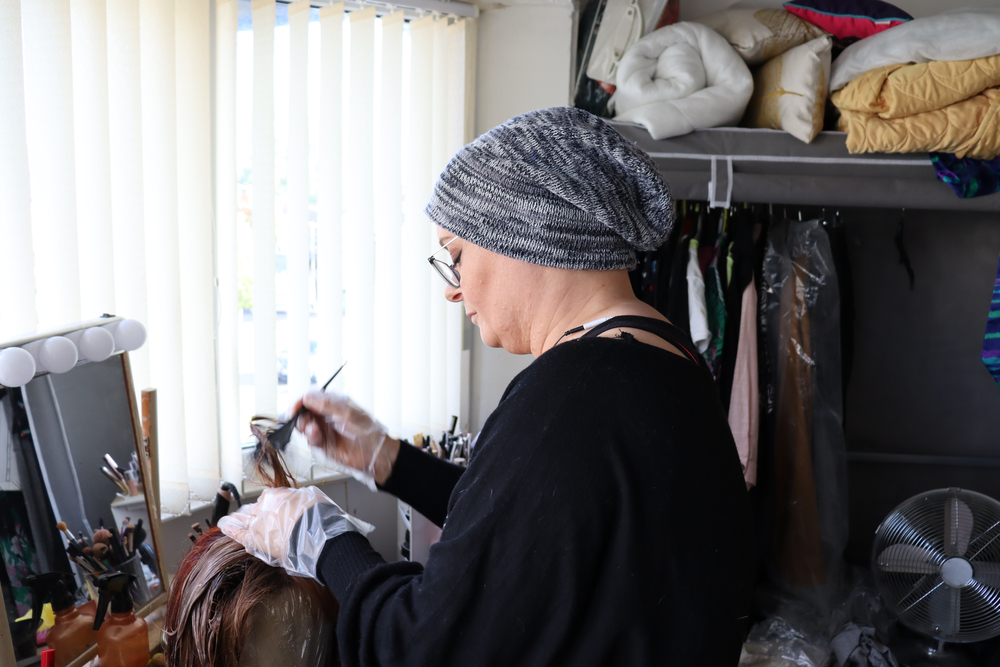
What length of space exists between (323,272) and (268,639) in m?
1.22

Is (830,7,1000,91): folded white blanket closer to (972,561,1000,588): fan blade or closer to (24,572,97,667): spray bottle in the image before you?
(972,561,1000,588): fan blade

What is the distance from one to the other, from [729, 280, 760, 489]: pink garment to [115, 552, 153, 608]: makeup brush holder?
5.10ft

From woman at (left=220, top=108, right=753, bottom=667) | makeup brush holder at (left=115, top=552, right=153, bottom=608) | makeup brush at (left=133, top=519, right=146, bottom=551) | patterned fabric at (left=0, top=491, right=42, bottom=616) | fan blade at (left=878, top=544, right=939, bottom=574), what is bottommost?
fan blade at (left=878, top=544, right=939, bottom=574)

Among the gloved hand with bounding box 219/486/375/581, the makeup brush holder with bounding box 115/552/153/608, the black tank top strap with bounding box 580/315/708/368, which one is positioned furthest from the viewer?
the makeup brush holder with bounding box 115/552/153/608

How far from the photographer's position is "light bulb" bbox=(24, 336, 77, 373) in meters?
1.00

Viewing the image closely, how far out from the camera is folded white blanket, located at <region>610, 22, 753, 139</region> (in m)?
1.87

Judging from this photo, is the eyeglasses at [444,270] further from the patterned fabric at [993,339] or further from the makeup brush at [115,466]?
the patterned fabric at [993,339]

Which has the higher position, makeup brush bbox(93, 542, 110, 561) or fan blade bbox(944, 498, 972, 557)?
makeup brush bbox(93, 542, 110, 561)

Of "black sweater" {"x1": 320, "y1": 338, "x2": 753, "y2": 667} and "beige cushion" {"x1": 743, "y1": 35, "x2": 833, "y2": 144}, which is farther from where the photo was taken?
"beige cushion" {"x1": 743, "y1": 35, "x2": 833, "y2": 144}

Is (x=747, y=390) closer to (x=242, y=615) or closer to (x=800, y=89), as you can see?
(x=800, y=89)

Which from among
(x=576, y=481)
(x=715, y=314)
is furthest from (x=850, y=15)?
(x=576, y=481)

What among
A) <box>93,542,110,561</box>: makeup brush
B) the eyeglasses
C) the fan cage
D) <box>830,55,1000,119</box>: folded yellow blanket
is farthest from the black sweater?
<box>830,55,1000,119</box>: folded yellow blanket

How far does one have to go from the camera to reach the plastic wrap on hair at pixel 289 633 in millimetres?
Result: 937

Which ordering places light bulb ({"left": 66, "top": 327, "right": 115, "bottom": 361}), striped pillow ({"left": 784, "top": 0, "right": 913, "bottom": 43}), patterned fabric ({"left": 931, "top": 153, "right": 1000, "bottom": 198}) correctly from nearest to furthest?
light bulb ({"left": 66, "top": 327, "right": 115, "bottom": 361}), patterned fabric ({"left": 931, "top": 153, "right": 1000, "bottom": 198}), striped pillow ({"left": 784, "top": 0, "right": 913, "bottom": 43})
